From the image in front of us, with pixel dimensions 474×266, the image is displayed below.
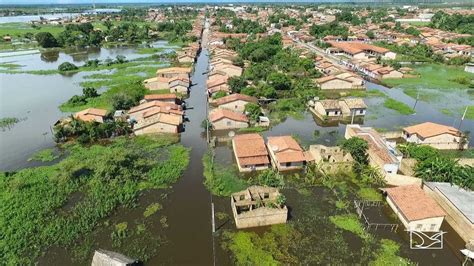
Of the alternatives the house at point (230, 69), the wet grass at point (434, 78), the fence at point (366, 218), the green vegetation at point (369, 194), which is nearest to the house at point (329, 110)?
the green vegetation at point (369, 194)

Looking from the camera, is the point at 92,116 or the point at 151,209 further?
the point at 92,116

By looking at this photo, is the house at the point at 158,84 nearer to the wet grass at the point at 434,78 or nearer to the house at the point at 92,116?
the house at the point at 92,116

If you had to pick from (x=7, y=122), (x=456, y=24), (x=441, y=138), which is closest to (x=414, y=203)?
(x=441, y=138)

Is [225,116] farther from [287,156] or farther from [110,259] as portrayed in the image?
[110,259]

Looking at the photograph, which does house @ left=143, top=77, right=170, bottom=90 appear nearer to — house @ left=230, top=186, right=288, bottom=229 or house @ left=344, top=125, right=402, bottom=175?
house @ left=344, top=125, right=402, bottom=175

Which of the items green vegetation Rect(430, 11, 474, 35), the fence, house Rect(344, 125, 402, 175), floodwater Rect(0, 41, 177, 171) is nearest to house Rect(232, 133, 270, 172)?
the fence

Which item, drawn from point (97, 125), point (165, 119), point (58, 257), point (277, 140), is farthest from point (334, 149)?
point (97, 125)
